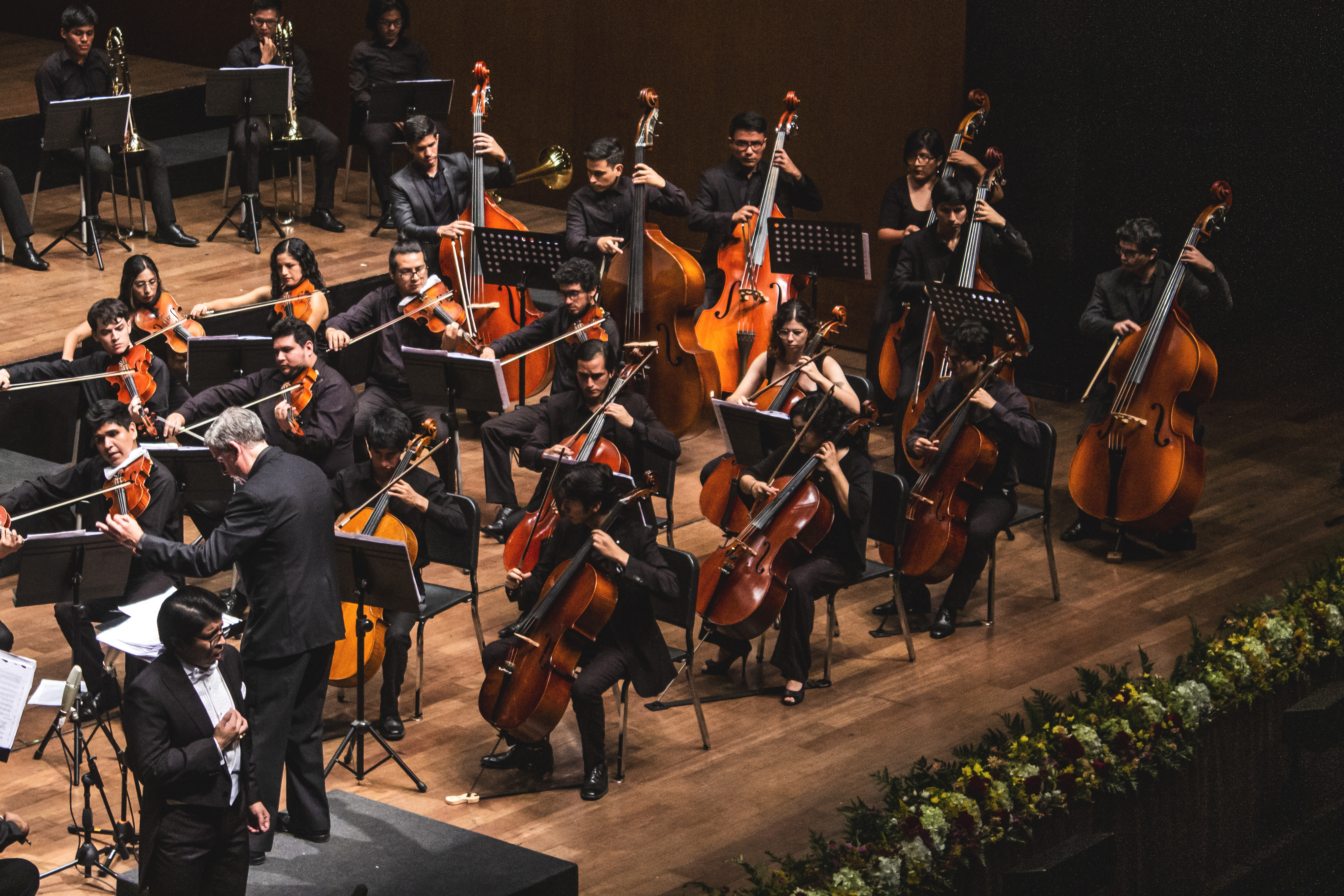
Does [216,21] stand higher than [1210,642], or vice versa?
[216,21]

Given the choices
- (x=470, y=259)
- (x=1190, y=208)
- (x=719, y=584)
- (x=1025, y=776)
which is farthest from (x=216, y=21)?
(x=1025, y=776)

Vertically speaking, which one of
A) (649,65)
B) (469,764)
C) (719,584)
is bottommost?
(469,764)

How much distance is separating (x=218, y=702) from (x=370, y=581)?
0.81 metres

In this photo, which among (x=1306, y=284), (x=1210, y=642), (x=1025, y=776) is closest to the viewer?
(x=1025, y=776)

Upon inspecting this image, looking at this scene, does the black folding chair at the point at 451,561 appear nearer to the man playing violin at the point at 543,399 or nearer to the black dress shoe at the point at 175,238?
the man playing violin at the point at 543,399

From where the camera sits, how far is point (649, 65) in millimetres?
9609

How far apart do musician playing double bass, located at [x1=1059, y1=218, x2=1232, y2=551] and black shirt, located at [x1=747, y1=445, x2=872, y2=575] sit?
1.25 m

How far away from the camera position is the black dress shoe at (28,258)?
855cm

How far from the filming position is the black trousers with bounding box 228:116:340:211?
9055 millimetres

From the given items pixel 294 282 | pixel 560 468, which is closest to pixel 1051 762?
pixel 560 468

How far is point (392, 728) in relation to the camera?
17.8 feet

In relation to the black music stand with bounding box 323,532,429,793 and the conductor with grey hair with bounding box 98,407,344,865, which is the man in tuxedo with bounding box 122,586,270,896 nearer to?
the conductor with grey hair with bounding box 98,407,344,865

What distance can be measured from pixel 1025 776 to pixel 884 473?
1.89m

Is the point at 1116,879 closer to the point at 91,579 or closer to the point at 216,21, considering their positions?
the point at 91,579
